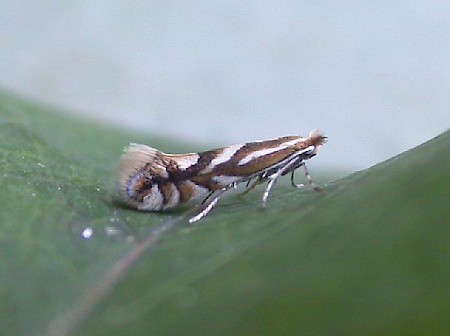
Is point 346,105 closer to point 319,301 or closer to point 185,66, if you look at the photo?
point 185,66

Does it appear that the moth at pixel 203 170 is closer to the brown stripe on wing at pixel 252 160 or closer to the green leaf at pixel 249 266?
the brown stripe on wing at pixel 252 160

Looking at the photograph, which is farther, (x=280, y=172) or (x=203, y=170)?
(x=280, y=172)

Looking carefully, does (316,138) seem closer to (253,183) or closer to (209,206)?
(253,183)

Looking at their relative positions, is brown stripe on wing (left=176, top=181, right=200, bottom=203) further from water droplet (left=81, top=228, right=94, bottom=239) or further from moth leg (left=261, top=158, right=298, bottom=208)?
water droplet (left=81, top=228, right=94, bottom=239)

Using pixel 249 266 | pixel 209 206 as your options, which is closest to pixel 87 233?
pixel 249 266

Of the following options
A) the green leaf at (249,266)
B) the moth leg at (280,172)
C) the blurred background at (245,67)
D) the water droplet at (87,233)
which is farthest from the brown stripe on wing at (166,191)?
the blurred background at (245,67)

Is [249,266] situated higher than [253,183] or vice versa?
[253,183]

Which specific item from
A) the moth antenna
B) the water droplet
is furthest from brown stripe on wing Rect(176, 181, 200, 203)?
the water droplet
